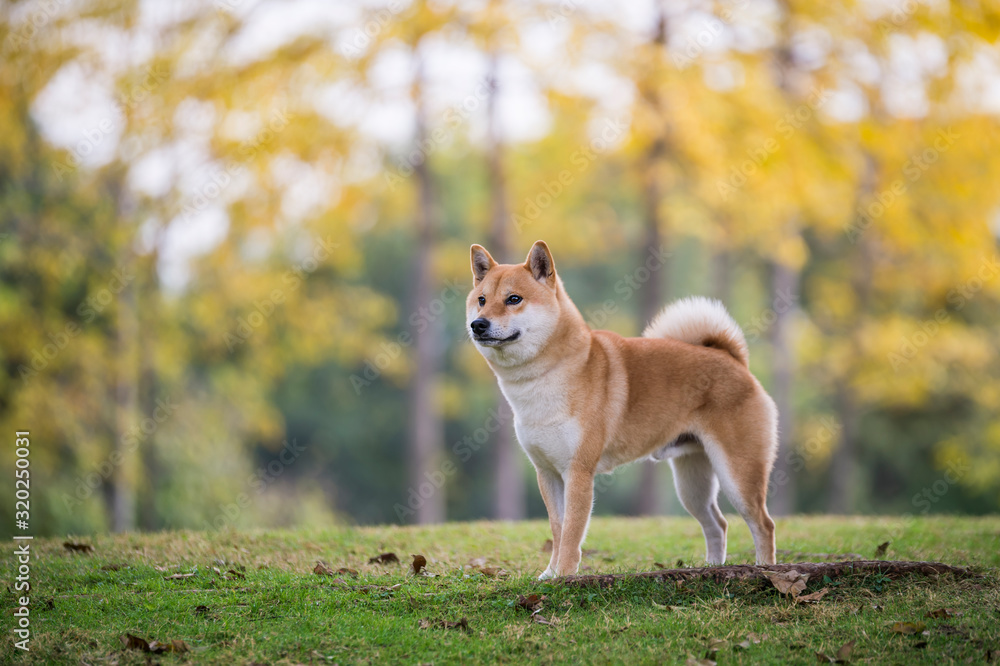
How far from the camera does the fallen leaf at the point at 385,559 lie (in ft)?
18.7

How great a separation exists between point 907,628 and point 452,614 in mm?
2162

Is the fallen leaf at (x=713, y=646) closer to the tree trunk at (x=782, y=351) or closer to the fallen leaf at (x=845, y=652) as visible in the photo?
the fallen leaf at (x=845, y=652)

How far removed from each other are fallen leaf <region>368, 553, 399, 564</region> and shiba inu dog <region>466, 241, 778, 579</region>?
1157mm

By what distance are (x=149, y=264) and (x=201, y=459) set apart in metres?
3.74

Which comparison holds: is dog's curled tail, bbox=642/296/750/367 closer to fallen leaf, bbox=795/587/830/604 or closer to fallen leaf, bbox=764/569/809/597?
fallen leaf, bbox=764/569/809/597

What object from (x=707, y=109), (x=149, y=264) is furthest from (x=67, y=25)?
(x=707, y=109)

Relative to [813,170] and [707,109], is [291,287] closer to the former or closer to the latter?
[707,109]

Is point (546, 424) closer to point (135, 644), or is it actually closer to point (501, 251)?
point (135, 644)

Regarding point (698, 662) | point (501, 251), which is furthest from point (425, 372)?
point (698, 662)

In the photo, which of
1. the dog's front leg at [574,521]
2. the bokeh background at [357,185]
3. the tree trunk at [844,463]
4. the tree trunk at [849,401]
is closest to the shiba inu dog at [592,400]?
the dog's front leg at [574,521]

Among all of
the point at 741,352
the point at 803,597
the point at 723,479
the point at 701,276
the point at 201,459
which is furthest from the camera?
the point at 701,276

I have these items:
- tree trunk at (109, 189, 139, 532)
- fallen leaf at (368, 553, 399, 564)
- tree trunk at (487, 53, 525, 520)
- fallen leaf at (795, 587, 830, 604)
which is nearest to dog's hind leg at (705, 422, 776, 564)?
fallen leaf at (795, 587, 830, 604)

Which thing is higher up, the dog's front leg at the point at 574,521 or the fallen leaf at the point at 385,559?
the dog's front leg at the point at 574,521

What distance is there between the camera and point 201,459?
13.2 meters
